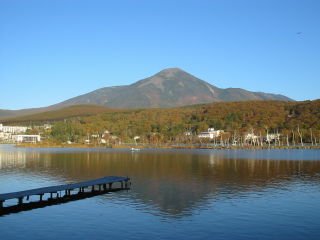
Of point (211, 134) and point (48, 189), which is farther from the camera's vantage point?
point (211, 134)

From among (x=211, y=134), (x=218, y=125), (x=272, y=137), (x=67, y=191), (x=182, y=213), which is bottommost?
(x=182, y=213)

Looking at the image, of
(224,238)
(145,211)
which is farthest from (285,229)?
(145,211)

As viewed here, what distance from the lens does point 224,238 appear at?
732 inches

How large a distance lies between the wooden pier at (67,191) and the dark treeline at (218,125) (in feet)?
362

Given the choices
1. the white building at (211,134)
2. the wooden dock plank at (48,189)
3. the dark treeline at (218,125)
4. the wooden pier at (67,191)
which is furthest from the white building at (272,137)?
the wooden dock plank at (48,189)

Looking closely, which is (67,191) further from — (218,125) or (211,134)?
(218,125)

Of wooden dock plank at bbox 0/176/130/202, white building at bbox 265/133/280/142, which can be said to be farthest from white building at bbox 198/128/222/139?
wooden dock plank at bbox 0/176/130/202

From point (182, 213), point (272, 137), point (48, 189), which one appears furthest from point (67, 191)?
point (272, 137)

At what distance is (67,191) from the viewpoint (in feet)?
105

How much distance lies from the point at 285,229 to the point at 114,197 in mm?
14000

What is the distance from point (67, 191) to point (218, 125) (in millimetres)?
143497

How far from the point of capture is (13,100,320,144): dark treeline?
148625 mm

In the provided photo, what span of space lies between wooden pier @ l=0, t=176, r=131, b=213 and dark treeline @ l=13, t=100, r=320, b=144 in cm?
11047

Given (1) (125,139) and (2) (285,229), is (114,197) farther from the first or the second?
(1) (125,139)
